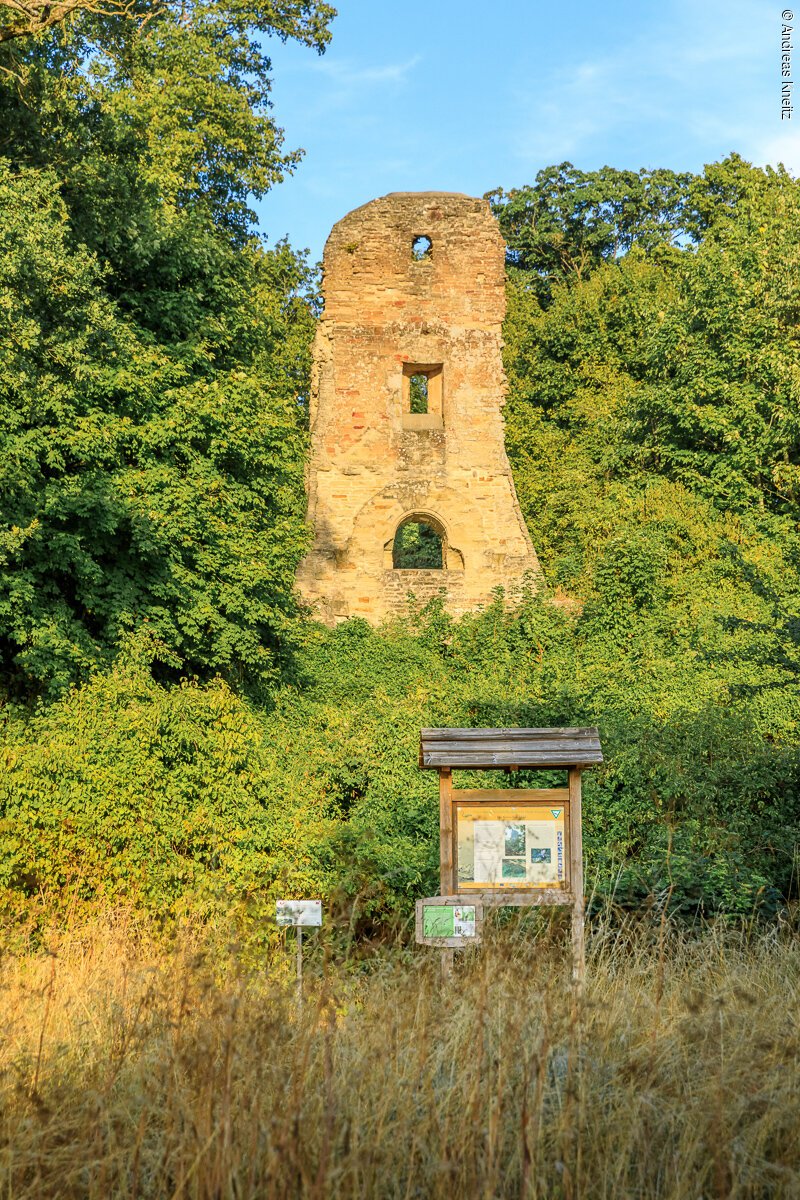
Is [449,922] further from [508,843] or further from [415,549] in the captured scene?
[415,549]

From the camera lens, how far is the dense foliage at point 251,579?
9797mm

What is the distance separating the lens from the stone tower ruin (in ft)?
65.7

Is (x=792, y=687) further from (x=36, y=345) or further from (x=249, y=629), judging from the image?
(x=36, y=345)

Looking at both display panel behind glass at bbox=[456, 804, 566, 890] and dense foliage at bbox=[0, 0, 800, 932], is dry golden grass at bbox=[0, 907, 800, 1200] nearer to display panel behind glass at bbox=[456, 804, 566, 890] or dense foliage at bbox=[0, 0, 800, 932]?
dense foliage at bbox=[0, 0, 800, 932]

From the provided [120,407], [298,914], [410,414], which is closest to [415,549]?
[410,414]

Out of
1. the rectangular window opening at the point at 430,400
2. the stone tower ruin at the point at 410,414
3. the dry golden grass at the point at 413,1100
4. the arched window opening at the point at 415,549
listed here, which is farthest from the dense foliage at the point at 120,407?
the arched window opening at the point at 415,549

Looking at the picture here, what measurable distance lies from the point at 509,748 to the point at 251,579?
7.85m

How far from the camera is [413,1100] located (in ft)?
12.4

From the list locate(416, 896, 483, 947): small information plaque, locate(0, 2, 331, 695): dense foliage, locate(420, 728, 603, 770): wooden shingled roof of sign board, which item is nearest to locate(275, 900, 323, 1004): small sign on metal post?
locate(416, 896, 483, 947): small information plaque

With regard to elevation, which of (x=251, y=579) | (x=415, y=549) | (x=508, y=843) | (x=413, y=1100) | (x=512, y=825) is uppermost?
(x=415, y=549)

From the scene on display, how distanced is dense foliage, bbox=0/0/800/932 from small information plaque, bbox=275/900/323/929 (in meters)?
0.85

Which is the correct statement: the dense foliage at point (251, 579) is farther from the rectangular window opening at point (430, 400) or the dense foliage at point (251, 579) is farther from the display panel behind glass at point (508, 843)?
the rectangular window opening at point (430, 400)

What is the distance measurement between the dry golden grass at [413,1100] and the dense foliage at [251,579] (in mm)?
918

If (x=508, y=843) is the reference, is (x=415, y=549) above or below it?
above
